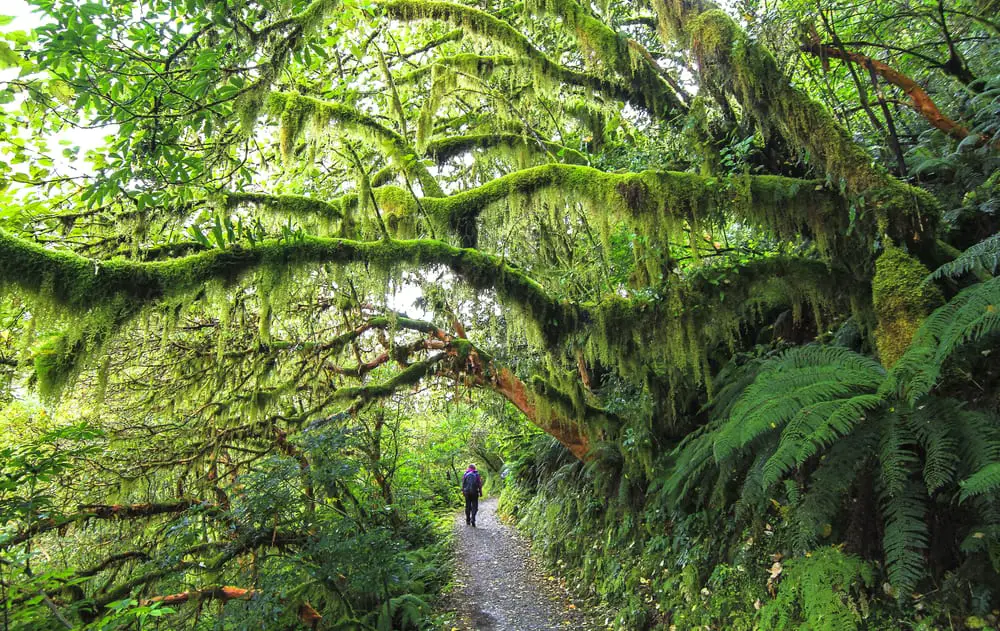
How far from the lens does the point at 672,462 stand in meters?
5.44

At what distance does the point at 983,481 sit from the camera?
197 cm

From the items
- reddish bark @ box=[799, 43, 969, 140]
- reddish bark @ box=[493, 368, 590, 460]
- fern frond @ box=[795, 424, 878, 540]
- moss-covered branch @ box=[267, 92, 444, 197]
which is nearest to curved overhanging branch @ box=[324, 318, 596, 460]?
reddish bark @ box=[493, 368, 590, 460]

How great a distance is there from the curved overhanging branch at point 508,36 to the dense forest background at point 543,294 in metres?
0.03

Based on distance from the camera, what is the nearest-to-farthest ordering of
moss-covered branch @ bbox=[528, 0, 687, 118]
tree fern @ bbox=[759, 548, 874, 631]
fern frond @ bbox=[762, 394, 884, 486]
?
fern frond @ bbox=[762, 394, 884, 486]
tree fern @ bbox=[759, 548, 874, 631]
moss-covered branch @ bbox=[528, 0, 687, 118]

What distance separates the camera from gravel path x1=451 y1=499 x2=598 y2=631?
6340 millimetres

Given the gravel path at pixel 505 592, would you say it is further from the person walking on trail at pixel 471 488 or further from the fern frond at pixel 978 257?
the fern frond at pixel 978 257

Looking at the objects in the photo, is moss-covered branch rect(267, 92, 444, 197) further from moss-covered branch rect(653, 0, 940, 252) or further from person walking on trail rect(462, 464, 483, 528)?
person walking on trail rect(462, 464, 483, 528)

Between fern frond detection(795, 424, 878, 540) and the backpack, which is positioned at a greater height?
fern frond detection(795, 424, 878, 540)

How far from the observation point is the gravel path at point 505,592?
6.34 m

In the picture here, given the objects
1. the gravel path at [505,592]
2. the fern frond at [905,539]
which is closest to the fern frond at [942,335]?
the fern frond at [905,539]

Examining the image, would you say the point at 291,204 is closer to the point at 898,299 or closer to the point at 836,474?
the point at 836,474

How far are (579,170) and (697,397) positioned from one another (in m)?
3.19

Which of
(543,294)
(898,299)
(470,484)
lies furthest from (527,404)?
(470,484)

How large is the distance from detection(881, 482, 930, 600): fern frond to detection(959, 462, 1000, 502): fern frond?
1.30 feet
